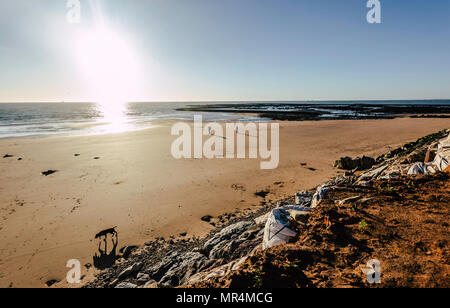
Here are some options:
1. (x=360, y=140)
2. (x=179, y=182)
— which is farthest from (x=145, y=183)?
(x=360, y=140)

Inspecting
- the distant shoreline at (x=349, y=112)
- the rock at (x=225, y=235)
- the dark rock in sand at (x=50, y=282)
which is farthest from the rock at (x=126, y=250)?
the distant shoreline at (x=349, y=112)

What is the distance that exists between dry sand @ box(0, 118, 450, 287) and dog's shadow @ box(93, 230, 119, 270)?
0.21 meters

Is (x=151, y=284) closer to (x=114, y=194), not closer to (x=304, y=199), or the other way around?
(x=304, y=199)

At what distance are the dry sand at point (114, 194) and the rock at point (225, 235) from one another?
3.87 feet

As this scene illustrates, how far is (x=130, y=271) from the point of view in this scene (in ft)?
17.4

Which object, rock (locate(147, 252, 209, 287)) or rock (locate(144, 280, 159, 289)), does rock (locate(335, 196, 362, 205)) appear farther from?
rock (locate(144, 280, 159, 289))

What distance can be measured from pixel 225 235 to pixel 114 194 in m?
6.47

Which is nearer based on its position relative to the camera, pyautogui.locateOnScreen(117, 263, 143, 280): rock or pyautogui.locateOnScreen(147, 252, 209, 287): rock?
pyautogui.locateOnScreen(147, 252, 209, 287): rock

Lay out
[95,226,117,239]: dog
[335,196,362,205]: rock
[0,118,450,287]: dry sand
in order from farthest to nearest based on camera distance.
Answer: [95,226,117,239]: dog, [0,118,450,287]: dry sand, [335,196,362,205]: rock

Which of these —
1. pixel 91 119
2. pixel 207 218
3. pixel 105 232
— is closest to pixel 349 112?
pixel 207 218

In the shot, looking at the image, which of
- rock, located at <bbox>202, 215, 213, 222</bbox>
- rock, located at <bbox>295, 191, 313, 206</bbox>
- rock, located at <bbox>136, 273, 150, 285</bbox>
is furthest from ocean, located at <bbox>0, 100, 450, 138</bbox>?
rock, located at <bbox>295, 191, 313, 206</bbox>

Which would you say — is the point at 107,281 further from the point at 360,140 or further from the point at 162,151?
the point at 360,140

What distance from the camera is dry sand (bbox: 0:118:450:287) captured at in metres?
6.39
